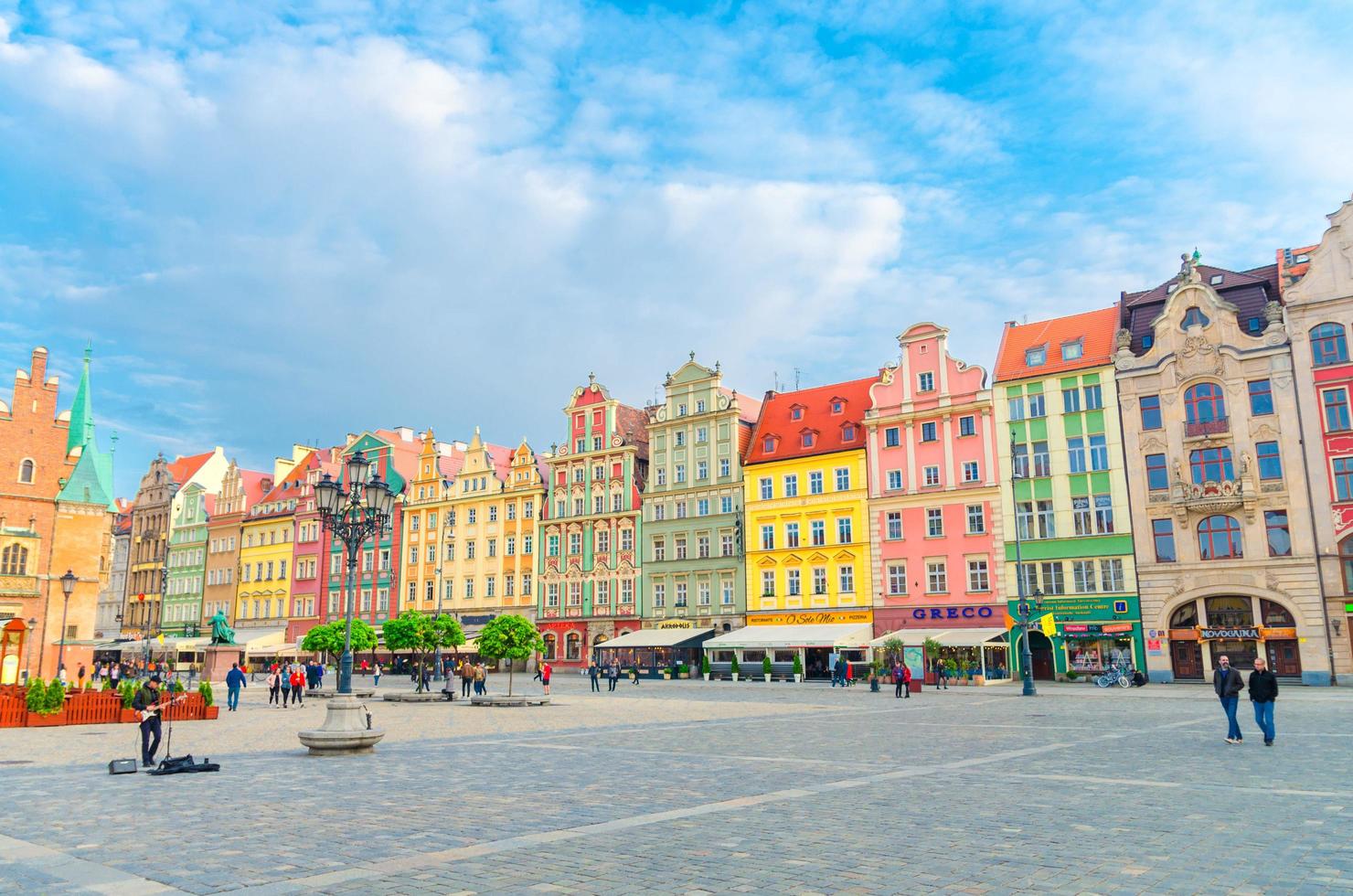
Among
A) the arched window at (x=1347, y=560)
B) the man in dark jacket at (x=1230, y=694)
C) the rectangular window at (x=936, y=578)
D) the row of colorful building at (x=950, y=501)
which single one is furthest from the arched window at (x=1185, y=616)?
the man in dark jacket at (x=1230, y=694)

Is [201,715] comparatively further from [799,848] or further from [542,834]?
[799,848]

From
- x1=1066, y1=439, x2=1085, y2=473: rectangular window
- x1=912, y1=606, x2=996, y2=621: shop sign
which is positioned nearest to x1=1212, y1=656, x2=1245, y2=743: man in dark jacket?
x1=1066, y1=439, x2=1085, y2=473: rectangular window

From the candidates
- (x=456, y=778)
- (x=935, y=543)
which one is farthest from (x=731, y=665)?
(x=456, y=778)

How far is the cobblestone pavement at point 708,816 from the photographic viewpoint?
7457 millimetres

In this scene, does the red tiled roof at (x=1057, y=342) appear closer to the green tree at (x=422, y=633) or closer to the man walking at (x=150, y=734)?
the green tree at (x=422, y=633)

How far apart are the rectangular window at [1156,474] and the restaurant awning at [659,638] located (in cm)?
2523

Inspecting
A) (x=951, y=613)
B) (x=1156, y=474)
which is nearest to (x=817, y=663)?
(x=951, y=613)

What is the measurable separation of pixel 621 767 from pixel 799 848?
22.1 feet

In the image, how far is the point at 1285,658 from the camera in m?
41.1

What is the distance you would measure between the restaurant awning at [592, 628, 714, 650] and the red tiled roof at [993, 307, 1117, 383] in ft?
72.2

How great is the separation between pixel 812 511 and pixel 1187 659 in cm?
2018

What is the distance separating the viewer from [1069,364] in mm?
48312

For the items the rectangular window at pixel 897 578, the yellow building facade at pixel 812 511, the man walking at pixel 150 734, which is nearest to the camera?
the man walking at pixel 150 734

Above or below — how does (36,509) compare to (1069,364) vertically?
below
